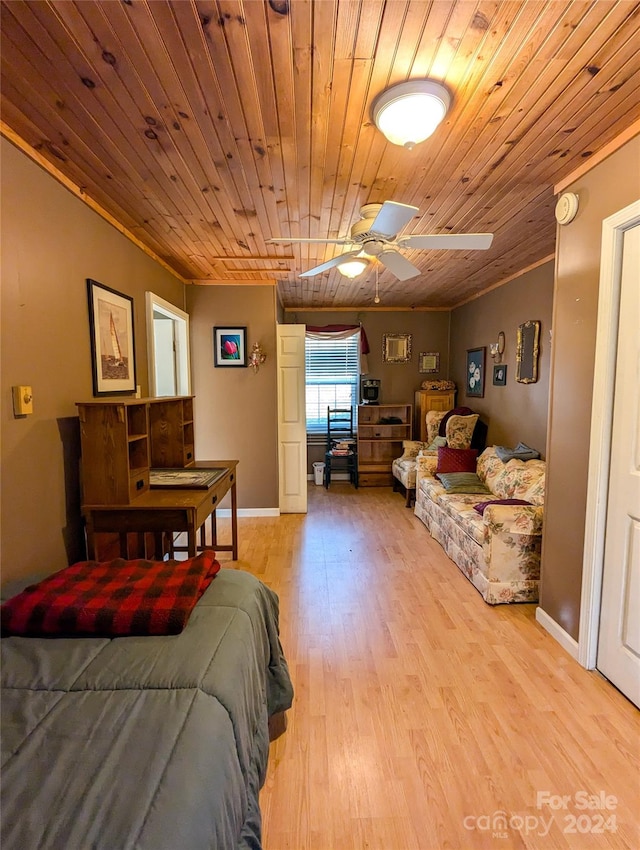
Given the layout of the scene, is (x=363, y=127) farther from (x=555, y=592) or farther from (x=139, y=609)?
(x=555, y=592)

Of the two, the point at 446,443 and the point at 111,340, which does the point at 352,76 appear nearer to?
the point at 111,340

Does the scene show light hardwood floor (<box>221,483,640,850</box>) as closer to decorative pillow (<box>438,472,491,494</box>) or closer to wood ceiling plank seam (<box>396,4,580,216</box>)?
decorative pillow (<box>438,472,491,494</box>)

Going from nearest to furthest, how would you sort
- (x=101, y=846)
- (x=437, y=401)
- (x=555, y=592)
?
1. (x=101, y=846)
2. (x=555, y=592)
3. (x=437, y=401)

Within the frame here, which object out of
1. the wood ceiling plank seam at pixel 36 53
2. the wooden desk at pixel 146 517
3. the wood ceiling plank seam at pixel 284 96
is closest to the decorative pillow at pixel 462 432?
the wood ceiling plank seam at pixel 284 96

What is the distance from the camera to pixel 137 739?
919 millimetres

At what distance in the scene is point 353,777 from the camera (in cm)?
148

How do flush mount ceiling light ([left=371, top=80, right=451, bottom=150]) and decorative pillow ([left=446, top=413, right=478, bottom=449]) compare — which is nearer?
flush mount ceiling light ([left=371, top=80, right=451, bottom=150])

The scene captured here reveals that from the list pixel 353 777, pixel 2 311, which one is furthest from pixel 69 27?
pixel 353 777

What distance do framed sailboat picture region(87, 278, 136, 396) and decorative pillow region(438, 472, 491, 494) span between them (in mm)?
2851

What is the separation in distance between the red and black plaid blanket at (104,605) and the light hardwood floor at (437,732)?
761 mm

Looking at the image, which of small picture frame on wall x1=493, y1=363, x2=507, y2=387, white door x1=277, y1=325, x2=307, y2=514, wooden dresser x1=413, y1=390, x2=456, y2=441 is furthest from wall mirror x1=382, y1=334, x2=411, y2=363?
white door x1=277, y1=325, x2=307, y2=514

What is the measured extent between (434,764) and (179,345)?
3681mm

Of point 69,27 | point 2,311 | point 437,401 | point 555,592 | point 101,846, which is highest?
point 69,27

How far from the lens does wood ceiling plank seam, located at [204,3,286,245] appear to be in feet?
3.96
